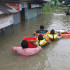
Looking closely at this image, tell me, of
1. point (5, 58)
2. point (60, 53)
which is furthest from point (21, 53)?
point (60, 53)

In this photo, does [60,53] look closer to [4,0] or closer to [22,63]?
[22,63]

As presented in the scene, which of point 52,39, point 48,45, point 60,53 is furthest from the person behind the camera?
point 52,39

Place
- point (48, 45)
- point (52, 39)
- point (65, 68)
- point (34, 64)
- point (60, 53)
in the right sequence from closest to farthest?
point (65, 68) < point (34, 64) < point (60, 53) < point (48, 45) < point (52, 39)

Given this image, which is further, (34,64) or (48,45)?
(48,45)

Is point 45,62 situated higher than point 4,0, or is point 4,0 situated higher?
point 4,0

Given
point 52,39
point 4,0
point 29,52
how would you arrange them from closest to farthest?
point 29,52 → point 52,39 → point 4,0

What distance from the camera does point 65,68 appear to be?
4.82 meters

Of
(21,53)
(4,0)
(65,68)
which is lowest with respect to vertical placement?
(65,68)

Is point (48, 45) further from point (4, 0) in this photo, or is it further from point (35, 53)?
point (4, 0)

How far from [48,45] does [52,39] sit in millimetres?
823

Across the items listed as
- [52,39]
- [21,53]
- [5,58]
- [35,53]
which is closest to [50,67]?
[35,53]

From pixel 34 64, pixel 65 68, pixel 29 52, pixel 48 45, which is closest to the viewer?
pixel 65 68

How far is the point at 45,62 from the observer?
535 centimetres

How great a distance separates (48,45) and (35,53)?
1.73 metres
